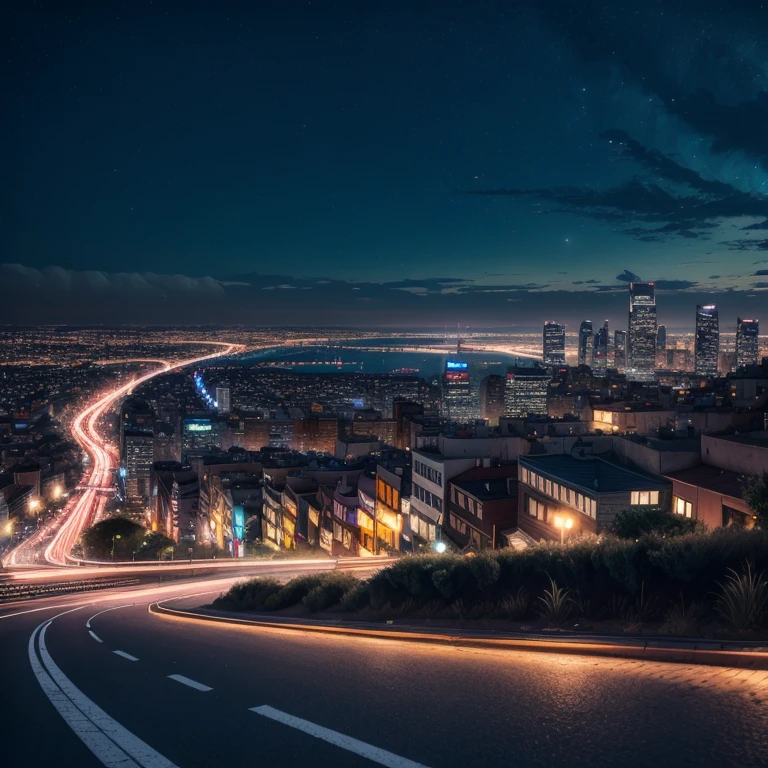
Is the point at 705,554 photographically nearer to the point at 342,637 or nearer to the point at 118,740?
the point at 342,637

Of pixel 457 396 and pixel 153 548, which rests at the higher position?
pixel 457 396

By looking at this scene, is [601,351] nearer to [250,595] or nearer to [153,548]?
[153,548]

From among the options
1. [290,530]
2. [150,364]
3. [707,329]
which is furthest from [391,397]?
[290,530]

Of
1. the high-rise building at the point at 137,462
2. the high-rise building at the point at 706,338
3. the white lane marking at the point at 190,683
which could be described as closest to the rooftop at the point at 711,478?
the white lane marking at the point at 190,683

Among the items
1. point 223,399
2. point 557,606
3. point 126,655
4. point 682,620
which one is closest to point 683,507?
→ point 557,606

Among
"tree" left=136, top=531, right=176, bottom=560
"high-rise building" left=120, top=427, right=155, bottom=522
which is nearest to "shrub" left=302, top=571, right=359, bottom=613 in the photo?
"tree" left=136, top=531, right=176, bottom=560

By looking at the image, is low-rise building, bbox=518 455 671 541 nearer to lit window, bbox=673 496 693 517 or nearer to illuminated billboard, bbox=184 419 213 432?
lit window, bbox=673 496 693 517
